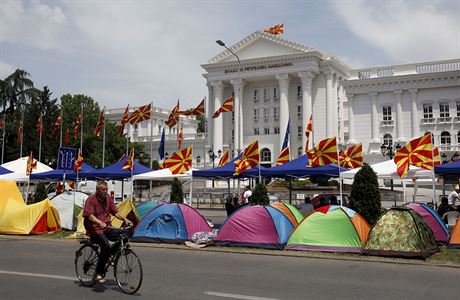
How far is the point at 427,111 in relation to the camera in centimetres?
5819

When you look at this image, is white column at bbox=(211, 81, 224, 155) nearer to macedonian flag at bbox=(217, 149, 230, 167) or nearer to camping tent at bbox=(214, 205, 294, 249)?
macedonian flag at bbox=(217, 149, 230, 167)

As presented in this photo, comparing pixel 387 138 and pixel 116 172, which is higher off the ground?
pixel 387 138

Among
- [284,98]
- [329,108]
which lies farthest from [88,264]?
[329,108]

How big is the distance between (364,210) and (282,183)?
39.9 m

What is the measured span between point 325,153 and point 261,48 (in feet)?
172

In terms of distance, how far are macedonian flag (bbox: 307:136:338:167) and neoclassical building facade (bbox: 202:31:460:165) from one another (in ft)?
114

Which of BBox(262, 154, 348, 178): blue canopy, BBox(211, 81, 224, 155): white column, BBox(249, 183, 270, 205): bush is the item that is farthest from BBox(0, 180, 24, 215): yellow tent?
BBox(211, 81, 224, 155): white column

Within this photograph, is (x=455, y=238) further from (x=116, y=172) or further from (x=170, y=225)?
(x=116, y=172)

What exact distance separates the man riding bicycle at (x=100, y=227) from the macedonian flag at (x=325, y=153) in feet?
37.1

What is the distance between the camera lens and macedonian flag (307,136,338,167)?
18.0 metres

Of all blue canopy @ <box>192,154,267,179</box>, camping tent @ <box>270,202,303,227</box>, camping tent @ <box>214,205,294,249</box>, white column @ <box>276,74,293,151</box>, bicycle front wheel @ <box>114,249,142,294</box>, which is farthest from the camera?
white column @ <box>276,74,293,151</box>

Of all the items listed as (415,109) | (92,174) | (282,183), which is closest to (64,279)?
(92,174)

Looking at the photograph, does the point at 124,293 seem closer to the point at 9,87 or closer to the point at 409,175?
the point at 409,175

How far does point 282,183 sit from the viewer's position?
5484cm
